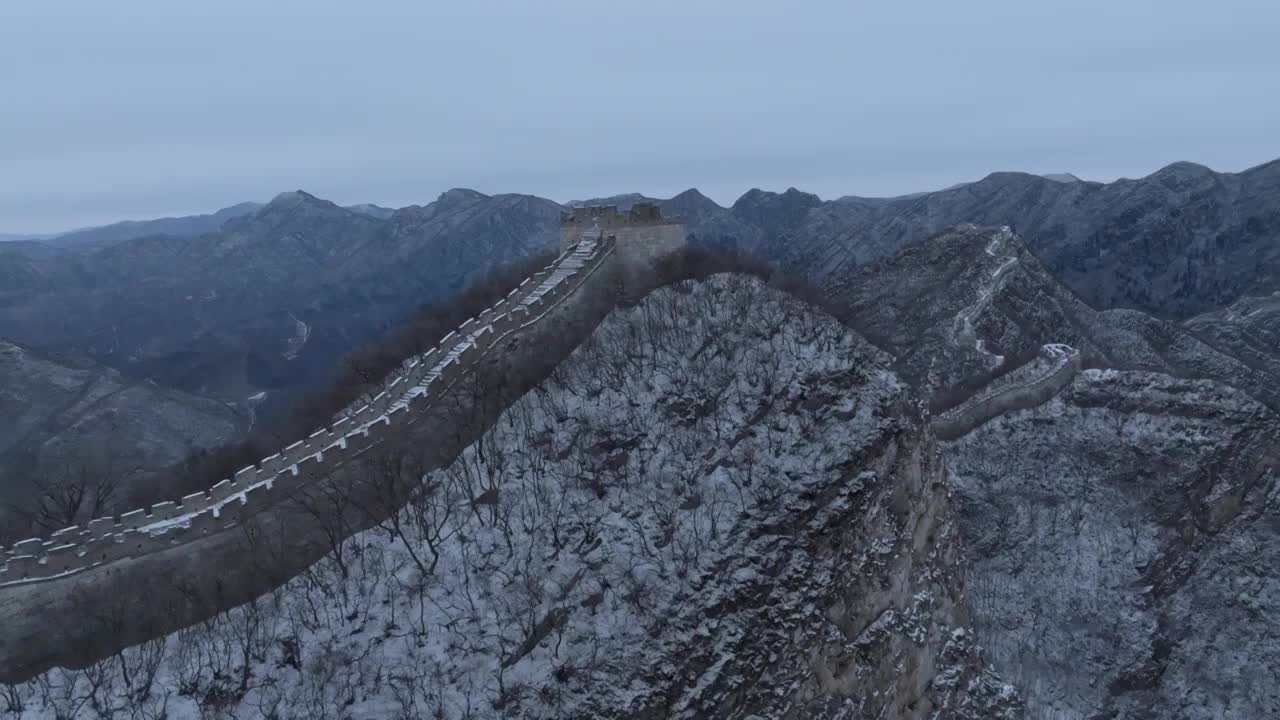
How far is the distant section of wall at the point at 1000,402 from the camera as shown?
153 feet

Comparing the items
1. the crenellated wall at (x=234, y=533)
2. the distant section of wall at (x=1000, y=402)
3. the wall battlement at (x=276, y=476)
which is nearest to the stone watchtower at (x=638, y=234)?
the wall battlement at (x=276, y=476)

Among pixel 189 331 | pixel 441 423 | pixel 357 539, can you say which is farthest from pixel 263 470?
pixel 189 331

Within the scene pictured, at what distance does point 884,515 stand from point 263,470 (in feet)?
64.0

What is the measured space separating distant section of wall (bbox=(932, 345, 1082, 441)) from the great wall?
2599 centimetres

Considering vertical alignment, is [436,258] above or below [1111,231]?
above

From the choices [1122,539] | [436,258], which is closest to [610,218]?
[1122,539]

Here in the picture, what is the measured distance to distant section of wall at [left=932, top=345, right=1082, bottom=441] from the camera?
46.7m

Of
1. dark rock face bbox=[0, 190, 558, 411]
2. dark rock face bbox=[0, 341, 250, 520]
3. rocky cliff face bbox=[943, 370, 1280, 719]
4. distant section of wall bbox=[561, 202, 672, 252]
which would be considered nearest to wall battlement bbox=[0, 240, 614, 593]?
distant section of wall bbox=[561, 202, 672, 252]

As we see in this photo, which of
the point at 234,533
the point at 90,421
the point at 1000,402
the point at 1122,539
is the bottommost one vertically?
the point at 1122,539

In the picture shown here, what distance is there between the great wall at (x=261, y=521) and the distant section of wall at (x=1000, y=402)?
25991 mm

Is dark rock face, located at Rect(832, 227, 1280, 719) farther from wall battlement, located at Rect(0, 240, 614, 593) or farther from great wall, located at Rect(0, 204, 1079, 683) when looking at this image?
wall battlement, located at Rect(0, 240, 614, 593)

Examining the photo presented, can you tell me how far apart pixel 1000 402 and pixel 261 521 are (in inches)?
1637

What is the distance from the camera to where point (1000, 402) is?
156 ft

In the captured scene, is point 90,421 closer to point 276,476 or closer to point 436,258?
point 276,476
